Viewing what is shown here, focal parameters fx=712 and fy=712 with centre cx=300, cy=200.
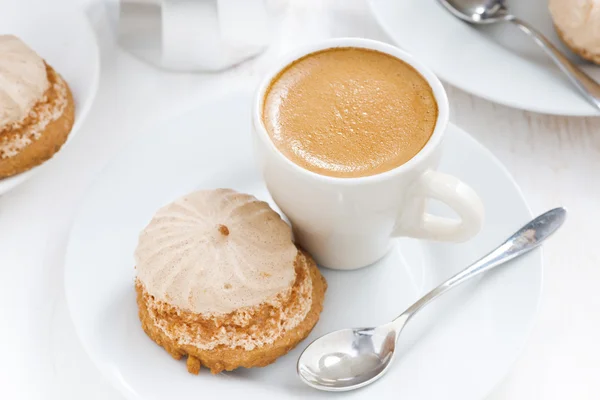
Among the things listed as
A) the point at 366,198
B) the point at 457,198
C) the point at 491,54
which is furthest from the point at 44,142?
the point at 491,54

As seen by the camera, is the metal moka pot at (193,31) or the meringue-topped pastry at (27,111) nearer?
the meringue-topped pastry at (27,111)

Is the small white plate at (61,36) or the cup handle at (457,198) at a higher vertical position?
the cup handle at (457,198)

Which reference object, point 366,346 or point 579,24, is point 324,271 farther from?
point 579,24

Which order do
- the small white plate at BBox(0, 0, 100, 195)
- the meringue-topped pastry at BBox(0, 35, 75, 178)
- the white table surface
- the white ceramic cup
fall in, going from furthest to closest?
1. the small white plate at BBox(0, 0, 100, 195)
2. the meringue-topped pastry at BBox(0, 35, 75, 178)
3. the white table surface
4. the white ceramic cup

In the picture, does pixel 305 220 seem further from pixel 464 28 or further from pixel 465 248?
pixel 464 28

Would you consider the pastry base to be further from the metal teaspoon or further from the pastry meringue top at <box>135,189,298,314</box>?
the pastry meringue top at <box>135,189,298,314</box>

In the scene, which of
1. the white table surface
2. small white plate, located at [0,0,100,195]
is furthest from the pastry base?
small white plate, located at [0,0,100,195]

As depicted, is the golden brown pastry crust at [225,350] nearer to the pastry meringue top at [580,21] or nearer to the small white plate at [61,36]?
the small white plate at [61,36]

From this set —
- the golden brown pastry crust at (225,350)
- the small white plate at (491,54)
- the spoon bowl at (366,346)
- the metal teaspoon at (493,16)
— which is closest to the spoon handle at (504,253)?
the spoon bowl at (366,346)
